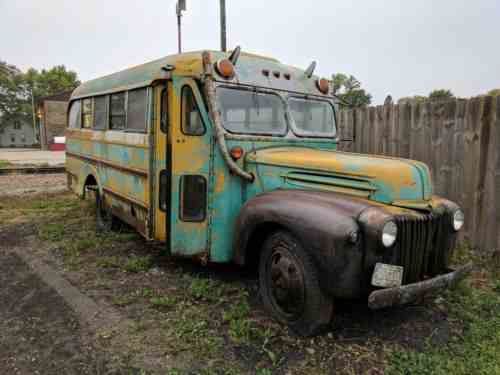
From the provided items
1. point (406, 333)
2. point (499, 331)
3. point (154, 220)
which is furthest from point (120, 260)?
point (499, 331)

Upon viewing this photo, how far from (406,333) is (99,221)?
5.01 meters

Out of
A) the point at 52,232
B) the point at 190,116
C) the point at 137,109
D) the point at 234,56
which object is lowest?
the point at 52,232

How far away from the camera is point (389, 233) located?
2.56 meters

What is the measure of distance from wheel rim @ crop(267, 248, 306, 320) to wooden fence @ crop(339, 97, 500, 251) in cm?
314

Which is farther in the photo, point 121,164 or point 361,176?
point 121,164

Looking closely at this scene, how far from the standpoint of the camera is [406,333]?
3154mm

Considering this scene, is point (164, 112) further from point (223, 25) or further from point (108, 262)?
point (223, 25)

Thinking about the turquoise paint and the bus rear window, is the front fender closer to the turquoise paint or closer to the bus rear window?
the bus rear window

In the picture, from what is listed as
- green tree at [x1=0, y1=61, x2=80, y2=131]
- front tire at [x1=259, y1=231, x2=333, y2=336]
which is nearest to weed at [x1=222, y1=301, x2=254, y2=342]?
front tire at [x1=259, y1=231, x2=333, y2=336]

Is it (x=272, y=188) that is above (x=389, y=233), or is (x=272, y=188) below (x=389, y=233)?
above

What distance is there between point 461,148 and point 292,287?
11.1 feet

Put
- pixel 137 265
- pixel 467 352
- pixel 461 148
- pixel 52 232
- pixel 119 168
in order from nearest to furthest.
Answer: pixel 467 352 < pixel 137 265 < pixel 461 148 < pixel 119 168 < pixel 52 232

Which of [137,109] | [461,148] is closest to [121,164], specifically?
[137,109]

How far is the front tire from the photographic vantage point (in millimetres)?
2852
